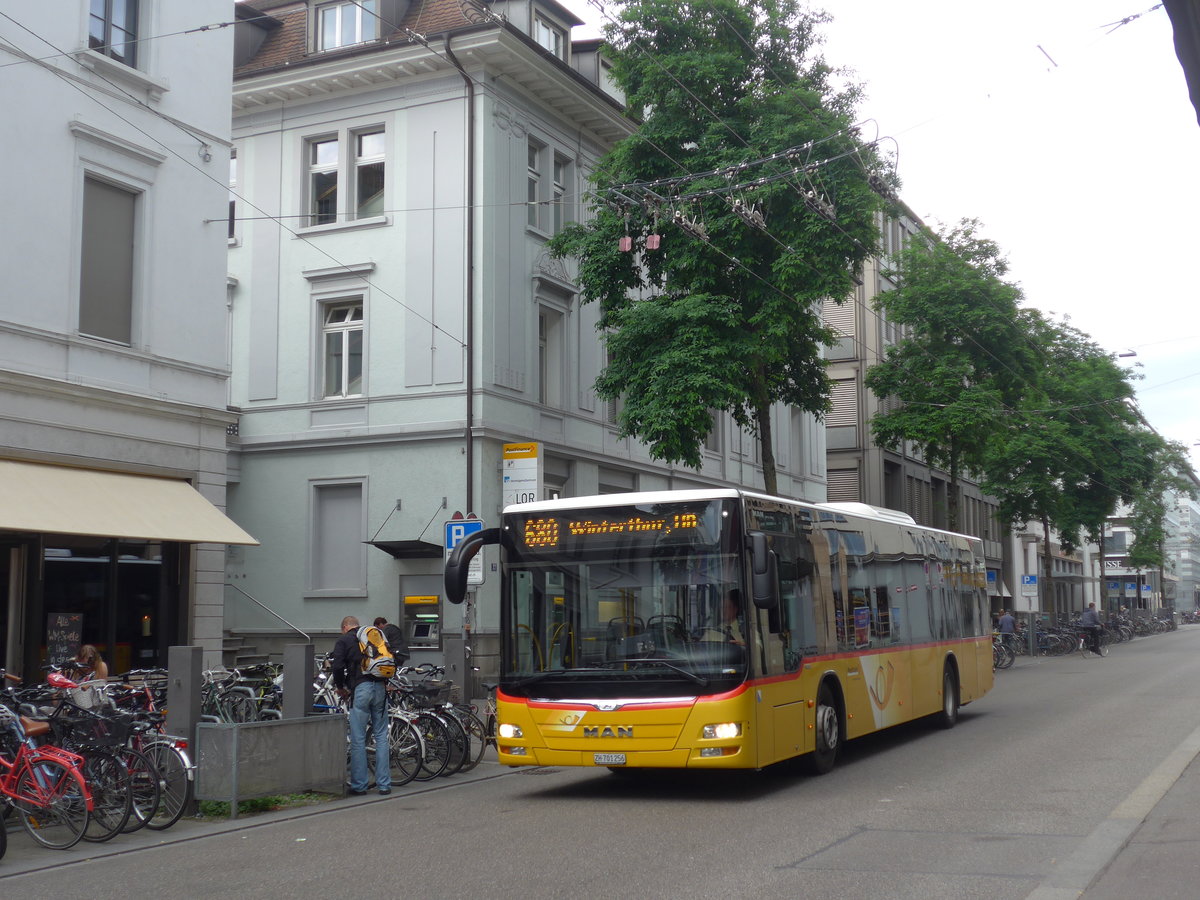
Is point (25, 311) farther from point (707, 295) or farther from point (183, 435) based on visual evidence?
point (707, 295)

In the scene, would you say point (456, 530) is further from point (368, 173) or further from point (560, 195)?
point (560, 195)

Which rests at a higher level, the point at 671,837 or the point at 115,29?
the point at 115,29

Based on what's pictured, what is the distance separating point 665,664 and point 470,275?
15157 millimetres

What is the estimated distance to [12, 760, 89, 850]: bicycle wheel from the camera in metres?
9.78

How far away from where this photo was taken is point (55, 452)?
1680 centimetres

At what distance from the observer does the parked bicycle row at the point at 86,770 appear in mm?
9797

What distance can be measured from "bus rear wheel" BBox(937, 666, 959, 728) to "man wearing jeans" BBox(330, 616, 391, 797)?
28.3ft

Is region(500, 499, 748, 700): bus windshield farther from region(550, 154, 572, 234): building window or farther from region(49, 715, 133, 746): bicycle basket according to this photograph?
region(550, 154, 572, 234): building window

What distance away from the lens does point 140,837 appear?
1033 cm

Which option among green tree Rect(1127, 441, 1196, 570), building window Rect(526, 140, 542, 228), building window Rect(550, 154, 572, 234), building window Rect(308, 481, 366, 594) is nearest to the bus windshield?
building window Rect(308, 481, 366, 594)

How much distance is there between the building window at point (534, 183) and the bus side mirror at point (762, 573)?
17964mm

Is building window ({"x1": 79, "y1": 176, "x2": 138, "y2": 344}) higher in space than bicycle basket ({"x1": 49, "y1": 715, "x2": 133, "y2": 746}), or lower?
higher

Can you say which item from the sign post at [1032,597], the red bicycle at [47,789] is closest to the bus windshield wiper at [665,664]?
the red bicycle at [47,789]

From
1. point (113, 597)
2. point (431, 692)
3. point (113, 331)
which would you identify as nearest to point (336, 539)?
point (113, 597)
